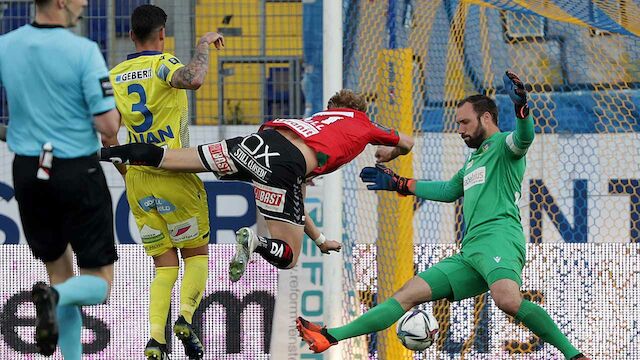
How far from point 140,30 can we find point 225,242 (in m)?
3.24

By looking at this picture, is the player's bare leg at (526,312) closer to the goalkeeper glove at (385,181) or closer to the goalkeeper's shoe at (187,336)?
the goalkeeper glove at (385,181)

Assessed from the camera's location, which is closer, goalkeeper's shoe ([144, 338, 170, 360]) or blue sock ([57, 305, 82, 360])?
blue sock ([57, 305, 82, 360])

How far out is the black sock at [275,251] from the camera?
715cm

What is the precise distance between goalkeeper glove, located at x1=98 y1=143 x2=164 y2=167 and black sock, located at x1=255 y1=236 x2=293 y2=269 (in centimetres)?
80

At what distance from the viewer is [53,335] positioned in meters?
5.46

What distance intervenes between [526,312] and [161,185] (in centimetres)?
238

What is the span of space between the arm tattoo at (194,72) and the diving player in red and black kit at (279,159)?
423mm

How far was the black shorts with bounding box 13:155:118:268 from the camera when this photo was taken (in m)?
5.84

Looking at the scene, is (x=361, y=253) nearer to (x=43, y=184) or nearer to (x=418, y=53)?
(x=418, y=53)

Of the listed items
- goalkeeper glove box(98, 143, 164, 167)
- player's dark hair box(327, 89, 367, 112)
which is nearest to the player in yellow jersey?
goalkeeper glove box(98, 143, 164, 167)

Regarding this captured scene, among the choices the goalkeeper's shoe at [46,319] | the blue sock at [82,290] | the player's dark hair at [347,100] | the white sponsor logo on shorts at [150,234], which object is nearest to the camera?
the goalkeeper's shoe at [46,319]

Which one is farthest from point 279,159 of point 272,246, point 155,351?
point 155,351

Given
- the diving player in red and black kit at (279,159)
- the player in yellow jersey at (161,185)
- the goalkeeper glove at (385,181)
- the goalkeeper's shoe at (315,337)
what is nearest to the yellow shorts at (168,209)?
the player in yellow jersey at (161,185)

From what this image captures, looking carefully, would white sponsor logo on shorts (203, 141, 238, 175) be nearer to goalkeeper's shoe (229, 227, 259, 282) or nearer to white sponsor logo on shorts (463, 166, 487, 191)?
goalkeeper's shoe (229, 227, 259, 282)
